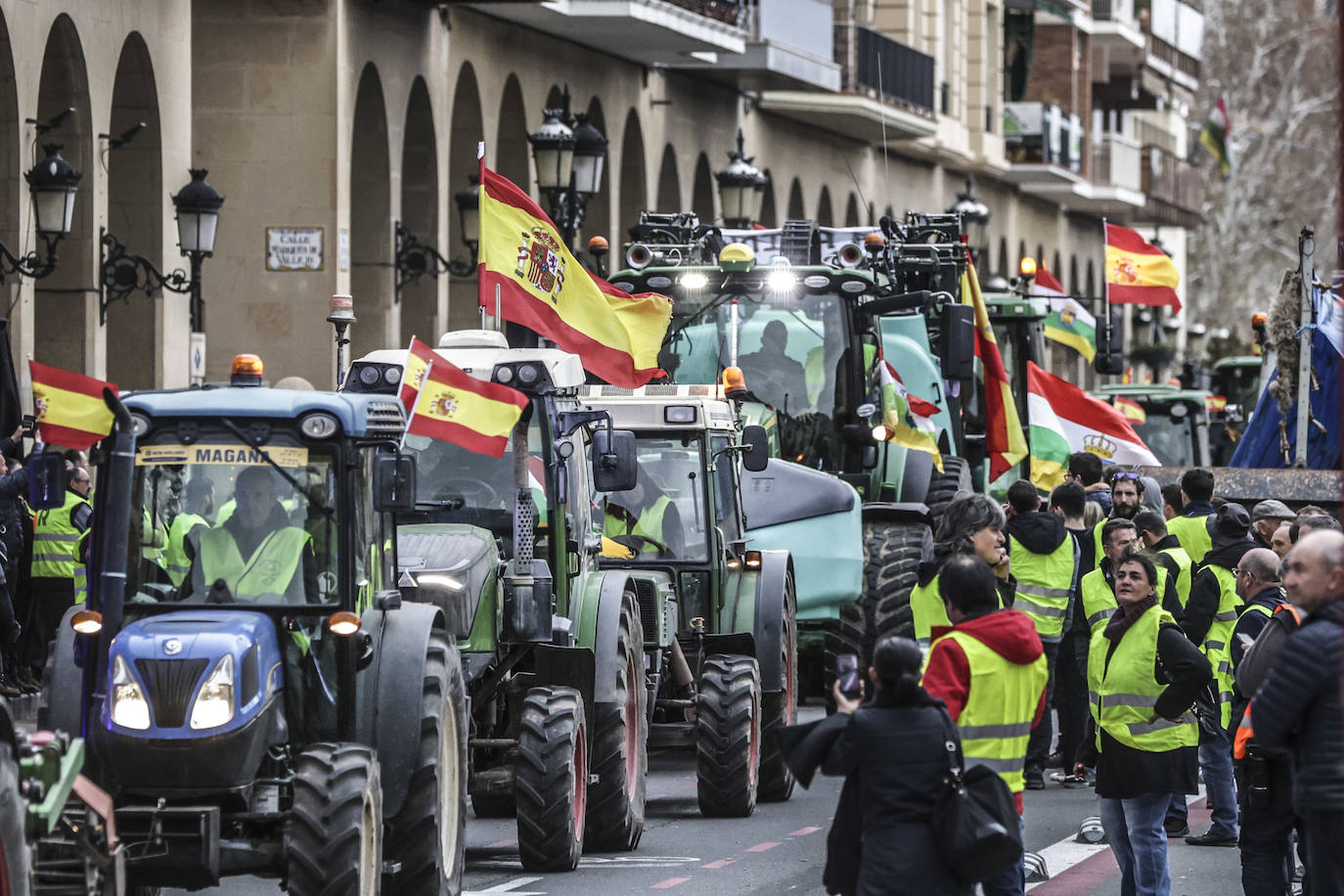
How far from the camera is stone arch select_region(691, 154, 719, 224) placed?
38750mm

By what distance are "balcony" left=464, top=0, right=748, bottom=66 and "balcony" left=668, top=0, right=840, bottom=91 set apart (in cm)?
42

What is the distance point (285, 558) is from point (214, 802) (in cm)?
96

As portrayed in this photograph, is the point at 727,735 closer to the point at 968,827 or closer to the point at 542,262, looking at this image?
the point at 542,262

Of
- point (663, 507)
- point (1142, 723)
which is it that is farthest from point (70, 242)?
point (1142, 723)

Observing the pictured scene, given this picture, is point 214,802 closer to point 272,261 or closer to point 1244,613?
point 1244,613

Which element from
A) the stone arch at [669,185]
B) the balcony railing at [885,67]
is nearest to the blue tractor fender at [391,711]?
the stone arch at [669,185]

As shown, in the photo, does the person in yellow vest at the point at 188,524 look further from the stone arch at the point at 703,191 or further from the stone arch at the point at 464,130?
the stone arch at the point at 703,191

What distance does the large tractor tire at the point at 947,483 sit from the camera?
21.2 metres

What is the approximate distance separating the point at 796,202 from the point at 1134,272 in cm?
1787

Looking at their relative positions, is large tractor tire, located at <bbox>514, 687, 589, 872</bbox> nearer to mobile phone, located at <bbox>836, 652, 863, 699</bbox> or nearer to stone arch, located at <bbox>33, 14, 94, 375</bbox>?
mobile phone, located at <bbox>836, 652, 863, 699</bbox>

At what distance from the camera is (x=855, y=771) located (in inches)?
316

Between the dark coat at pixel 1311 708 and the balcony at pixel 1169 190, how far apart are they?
2400 inches

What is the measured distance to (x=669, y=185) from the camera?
125ft

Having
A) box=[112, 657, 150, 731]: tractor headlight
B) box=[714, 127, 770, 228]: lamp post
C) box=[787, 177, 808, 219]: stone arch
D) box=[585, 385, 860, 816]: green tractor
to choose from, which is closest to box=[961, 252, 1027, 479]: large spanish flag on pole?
box=[714, 127, 770, 228]: lamp post
